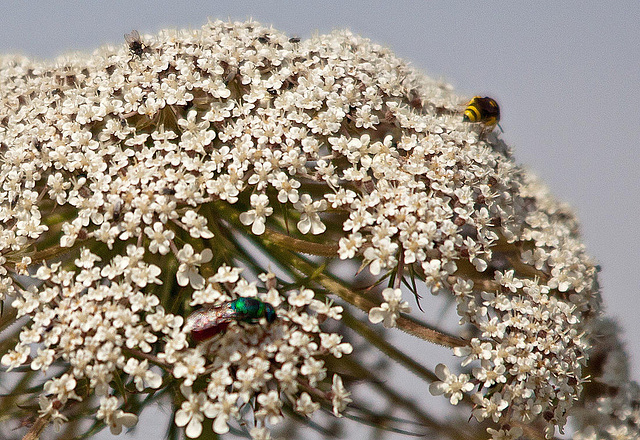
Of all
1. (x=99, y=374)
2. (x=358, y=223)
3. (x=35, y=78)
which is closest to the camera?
(x=99, y=374)

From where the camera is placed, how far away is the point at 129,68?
3.50 metres

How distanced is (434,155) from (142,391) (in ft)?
5.36

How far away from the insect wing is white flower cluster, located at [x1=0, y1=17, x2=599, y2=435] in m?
0.05

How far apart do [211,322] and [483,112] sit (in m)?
2.14

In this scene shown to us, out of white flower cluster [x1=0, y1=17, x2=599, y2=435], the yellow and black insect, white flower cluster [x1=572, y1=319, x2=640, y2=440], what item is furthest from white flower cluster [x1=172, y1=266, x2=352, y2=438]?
white flower cluster [x1=572, y1=319, x2=640, y2=440]

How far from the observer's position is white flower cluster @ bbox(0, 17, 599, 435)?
8.74 feet

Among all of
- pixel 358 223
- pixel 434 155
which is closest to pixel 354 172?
pixel 358 223

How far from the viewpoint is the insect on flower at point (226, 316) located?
104 inches

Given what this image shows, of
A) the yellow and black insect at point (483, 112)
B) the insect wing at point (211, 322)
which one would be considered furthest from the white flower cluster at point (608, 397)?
the insect wing at point (211, 322)

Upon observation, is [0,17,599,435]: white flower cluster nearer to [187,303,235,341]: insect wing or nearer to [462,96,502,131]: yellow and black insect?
[187,303,235,341]: insect wing

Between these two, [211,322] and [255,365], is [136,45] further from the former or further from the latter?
[255,365]

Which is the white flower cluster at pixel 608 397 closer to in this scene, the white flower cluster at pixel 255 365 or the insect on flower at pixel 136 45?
the white flower cluster at pixel 255 365

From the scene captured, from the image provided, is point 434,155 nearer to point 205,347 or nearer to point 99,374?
point 205,347

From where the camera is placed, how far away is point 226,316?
263cm
